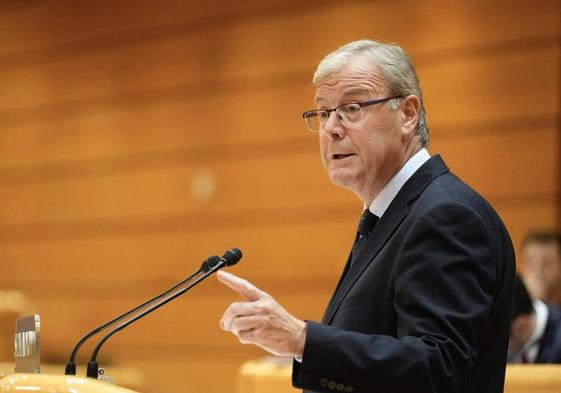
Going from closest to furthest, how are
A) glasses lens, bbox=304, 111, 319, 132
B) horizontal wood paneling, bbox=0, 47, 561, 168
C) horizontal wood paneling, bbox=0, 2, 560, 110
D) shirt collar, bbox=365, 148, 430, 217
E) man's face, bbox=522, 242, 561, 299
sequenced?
shirt collar, bbox=365, 148, 430, 217, glasses lens, bbox=304, 111, 319, 132, man's face, bbox=522, 242, 561, 299, horizontal wood paneling, bbox=0, 47, 561, 168, horizontal wood paneling, bbox=0, 2, 560, 110

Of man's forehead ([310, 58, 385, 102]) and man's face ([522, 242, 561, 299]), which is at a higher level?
man's forehead ([310, 58, 385, 102])

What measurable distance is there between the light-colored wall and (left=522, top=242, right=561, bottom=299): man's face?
48 cm

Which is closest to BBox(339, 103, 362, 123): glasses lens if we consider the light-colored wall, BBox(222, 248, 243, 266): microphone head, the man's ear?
the man's ear

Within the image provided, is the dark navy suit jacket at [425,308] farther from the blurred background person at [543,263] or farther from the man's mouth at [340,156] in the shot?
the blurred background person at [543,263]

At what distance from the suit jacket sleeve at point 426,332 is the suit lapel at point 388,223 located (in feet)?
0.57

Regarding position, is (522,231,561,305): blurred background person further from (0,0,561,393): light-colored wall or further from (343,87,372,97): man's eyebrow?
(343,87,372,97): man's eyebrow

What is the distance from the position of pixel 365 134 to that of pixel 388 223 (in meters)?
0.23

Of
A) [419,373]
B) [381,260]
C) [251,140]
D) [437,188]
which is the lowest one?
[419,373]

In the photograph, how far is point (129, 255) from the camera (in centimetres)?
608

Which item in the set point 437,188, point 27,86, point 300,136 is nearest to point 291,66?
point 300,136

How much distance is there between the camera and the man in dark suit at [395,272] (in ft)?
4.75

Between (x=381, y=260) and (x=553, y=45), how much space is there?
10.8ft

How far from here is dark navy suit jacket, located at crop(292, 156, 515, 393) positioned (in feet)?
4.76

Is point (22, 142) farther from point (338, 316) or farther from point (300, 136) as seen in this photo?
point (338, 316)
